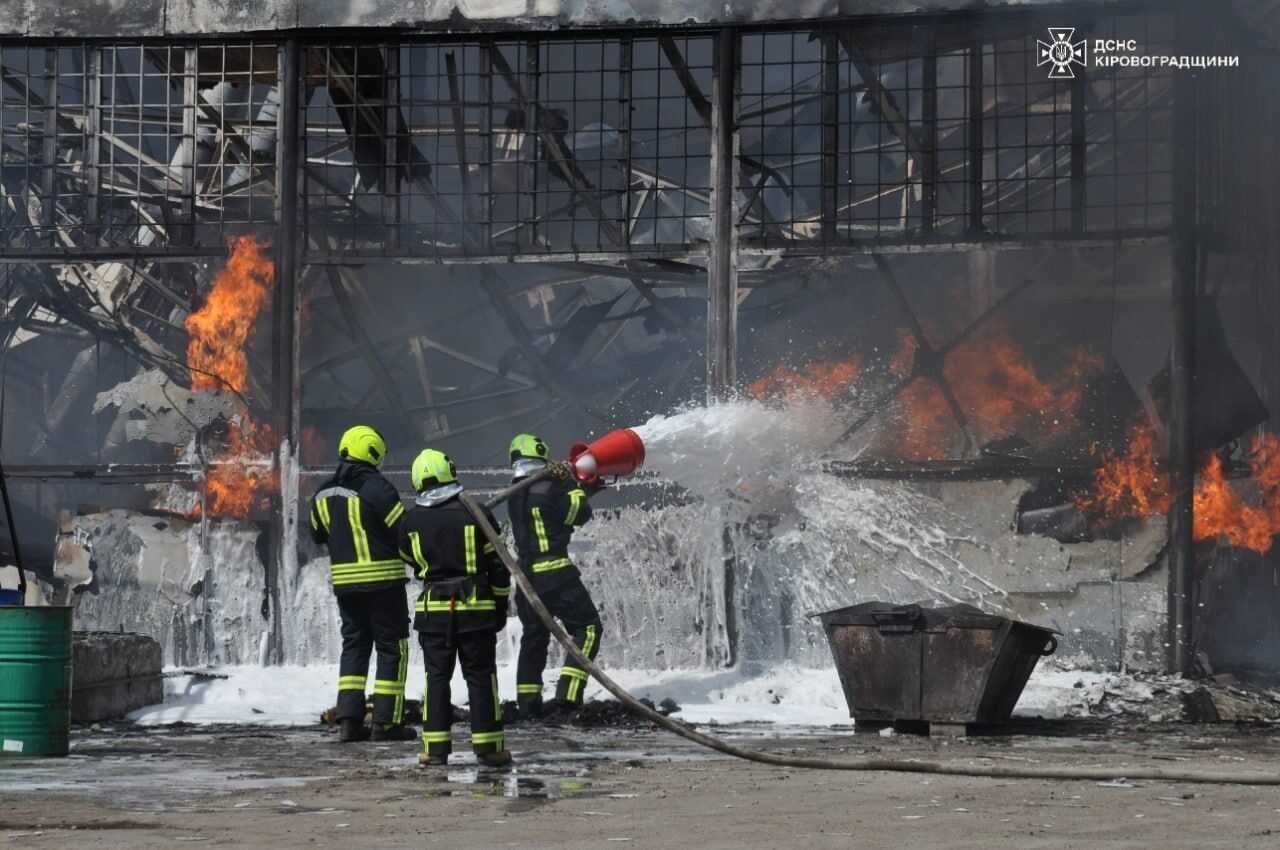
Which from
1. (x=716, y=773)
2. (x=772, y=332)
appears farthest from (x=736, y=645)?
(x=716, y=773)

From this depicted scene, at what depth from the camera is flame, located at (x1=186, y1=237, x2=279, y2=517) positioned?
14969mm

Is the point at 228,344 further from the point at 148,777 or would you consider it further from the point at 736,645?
the point at 148,777

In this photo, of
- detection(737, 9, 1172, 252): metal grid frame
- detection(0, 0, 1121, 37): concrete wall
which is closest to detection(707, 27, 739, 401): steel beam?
detection(737, 9, 1172, 252): metal grid frame

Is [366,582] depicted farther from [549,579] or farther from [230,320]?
[230,320]

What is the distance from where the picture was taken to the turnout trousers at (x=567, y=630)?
1209 centimetres

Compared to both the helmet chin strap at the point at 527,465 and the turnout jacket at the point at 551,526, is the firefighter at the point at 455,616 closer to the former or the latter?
the helmet chin strap at the point at 527,465

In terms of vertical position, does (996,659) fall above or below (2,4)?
below

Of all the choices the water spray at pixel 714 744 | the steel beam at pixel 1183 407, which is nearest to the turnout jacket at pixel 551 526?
the water spray at pixel 714 744

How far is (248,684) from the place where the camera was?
44.3 ft

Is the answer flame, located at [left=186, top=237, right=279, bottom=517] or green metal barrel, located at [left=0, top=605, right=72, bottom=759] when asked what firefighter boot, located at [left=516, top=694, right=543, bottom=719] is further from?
flame, located at [left=186, top=237, right=279, bottom=517]

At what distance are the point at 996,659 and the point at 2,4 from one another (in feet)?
34.1

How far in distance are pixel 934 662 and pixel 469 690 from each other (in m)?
3.46

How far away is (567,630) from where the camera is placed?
12.4 metres

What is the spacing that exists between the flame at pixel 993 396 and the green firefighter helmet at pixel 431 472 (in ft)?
19.6
